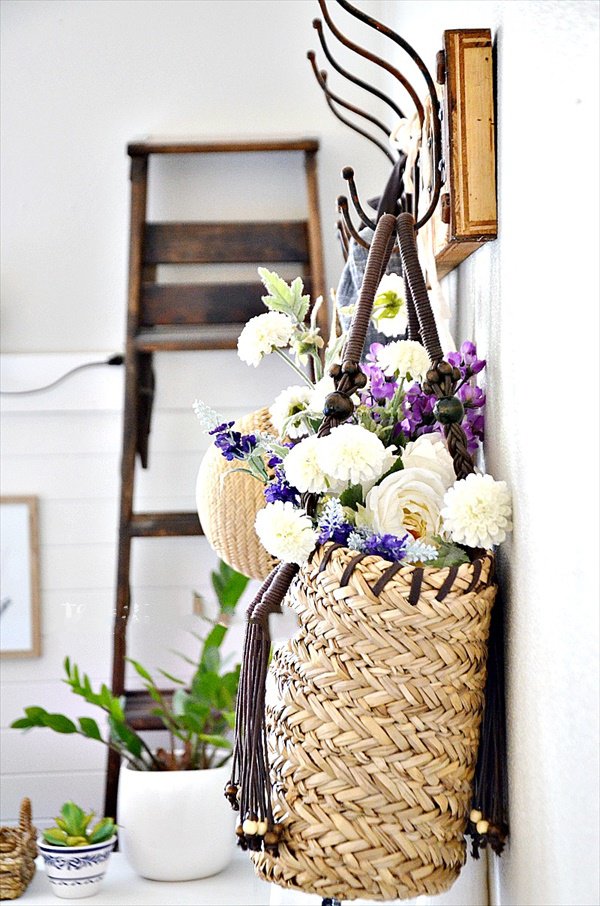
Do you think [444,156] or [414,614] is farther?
[444,156]

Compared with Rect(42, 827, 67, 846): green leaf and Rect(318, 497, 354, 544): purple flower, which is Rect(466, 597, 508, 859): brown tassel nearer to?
Rect(318, 497, 354, 544): purple flower

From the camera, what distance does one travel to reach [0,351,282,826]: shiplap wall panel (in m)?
2.14

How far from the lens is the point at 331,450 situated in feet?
2.32

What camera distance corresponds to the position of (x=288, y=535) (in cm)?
74

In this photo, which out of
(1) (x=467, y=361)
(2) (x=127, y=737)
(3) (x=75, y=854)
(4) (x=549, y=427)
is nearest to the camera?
(4) (x=549, y=427)

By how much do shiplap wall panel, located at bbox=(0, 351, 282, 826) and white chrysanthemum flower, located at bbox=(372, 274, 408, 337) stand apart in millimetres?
1227

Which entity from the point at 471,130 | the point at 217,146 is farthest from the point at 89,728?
the point at 471,130

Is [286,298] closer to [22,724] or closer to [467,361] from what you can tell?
[467,361]

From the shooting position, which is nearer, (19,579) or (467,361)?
(467,361)

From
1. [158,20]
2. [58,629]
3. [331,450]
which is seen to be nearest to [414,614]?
[331,450]

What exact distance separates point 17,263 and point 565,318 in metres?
1.77

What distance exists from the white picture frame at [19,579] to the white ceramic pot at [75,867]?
471 millimetres

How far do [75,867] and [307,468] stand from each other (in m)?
1.34

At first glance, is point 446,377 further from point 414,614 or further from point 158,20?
point 158,20
